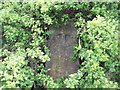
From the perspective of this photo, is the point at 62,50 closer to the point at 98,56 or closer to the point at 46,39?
the point at 46,39

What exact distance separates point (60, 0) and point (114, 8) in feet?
1.49

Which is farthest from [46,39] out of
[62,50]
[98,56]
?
[98,56]

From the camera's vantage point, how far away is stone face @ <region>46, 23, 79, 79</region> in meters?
2.54

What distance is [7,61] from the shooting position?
A: 6.97 ft

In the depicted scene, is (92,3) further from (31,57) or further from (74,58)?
(31,57)

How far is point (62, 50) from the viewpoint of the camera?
2580 mm

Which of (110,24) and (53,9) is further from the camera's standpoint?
(53,9)

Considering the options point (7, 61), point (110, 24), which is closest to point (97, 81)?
point (110, 24)

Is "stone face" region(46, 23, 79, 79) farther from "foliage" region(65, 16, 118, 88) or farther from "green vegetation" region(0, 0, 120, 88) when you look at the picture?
"foliage" region(65, 16, 118, 88)

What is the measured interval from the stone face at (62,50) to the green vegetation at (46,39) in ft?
0.24

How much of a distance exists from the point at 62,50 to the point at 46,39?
7.1 inches

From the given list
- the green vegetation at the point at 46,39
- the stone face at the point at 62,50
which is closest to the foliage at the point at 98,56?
the green vegetation at the point at 46,39

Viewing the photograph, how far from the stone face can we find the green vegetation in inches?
2.9

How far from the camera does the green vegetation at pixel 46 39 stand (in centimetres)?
213
